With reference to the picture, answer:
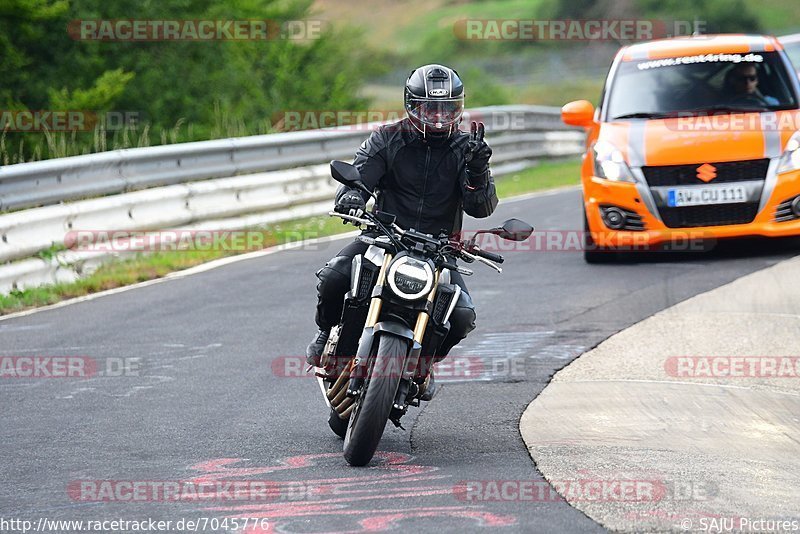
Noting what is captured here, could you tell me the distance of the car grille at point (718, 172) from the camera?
Result: 12.2 metres

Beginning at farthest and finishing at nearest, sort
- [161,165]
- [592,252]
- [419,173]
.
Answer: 1. [161,165]
2. [592,252]
3. [419,173]

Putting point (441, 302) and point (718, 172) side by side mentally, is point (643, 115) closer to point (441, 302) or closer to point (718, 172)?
point (718, 172)

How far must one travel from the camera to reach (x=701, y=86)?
13.3 meters

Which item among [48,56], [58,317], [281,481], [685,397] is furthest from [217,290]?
[48,56]

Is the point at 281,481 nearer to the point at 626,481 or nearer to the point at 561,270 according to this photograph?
the point at 626,481

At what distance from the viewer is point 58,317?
35.8 ft

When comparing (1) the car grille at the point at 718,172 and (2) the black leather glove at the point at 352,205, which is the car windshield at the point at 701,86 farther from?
(2) the black leather glove at the point at 352,205

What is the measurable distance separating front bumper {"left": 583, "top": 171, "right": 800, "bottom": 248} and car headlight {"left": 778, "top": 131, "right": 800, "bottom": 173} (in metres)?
0.05

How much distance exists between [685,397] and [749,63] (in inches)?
250

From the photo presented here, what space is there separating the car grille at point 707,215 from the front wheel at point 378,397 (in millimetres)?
6539

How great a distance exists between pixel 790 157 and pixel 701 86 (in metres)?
1.37

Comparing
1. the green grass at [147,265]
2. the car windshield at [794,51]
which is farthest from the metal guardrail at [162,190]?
the car windshield at [794,51]

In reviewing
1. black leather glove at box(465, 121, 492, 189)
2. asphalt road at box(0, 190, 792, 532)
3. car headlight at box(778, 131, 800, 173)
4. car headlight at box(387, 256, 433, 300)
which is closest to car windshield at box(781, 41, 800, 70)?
asphalt road at box(0, 190, 792, 532)

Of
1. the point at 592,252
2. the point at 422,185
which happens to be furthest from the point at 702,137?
the point at 422,185
